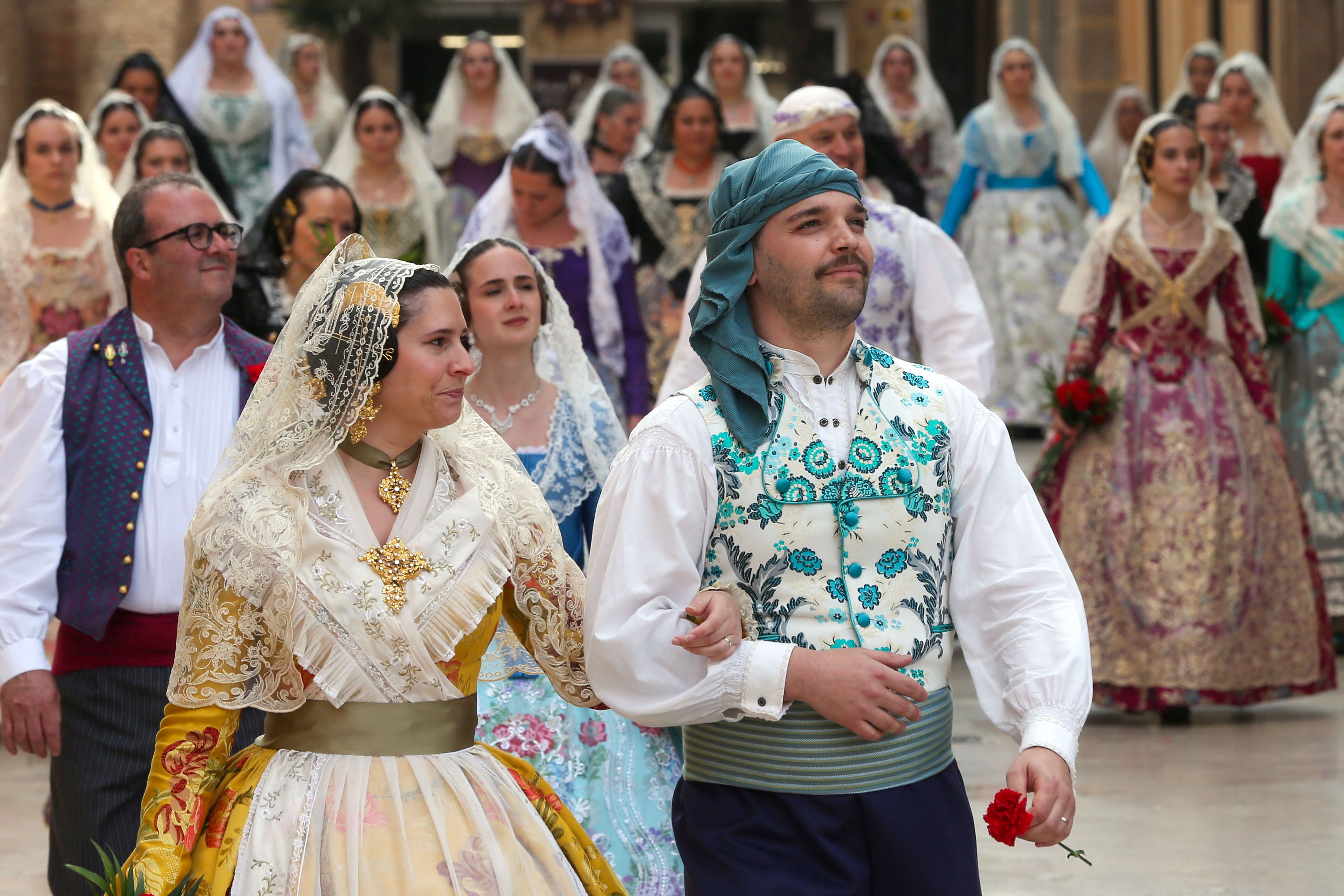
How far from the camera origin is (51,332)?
7.11 m

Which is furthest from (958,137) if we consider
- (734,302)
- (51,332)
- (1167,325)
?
(734,302)

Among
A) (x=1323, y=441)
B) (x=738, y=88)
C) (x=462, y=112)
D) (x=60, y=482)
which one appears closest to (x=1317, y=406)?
(x=1323, y=441)

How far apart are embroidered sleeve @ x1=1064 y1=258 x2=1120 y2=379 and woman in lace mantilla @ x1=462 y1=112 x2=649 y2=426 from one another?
66.8 inches

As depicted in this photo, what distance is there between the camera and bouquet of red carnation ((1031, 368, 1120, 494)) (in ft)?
23.1

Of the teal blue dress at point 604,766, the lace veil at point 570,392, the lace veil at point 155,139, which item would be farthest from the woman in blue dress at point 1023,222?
the teal blue dress at point 604,766

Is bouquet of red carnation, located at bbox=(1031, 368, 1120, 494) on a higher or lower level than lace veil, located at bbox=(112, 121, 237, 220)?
lower

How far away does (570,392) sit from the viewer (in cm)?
508

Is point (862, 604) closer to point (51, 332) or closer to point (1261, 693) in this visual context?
point (1261, 693)

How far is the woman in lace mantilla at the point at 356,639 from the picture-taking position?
2982 millimetres

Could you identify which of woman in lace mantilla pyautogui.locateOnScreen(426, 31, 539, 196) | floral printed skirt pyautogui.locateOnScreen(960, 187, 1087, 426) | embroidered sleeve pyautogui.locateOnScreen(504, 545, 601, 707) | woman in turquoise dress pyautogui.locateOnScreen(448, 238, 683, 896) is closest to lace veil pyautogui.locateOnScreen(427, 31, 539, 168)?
woman in lace mantilla pyautogui.locateOnScreen(426, 31, 539, 196)

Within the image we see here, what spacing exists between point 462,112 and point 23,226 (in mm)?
4240

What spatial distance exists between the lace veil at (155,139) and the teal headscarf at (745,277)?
193 inches

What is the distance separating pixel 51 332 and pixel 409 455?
4.32 meters

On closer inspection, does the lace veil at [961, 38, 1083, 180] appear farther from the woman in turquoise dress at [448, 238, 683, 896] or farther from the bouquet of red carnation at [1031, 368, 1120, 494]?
the woman in turquoise dress at [448, 238, 683, 896]
